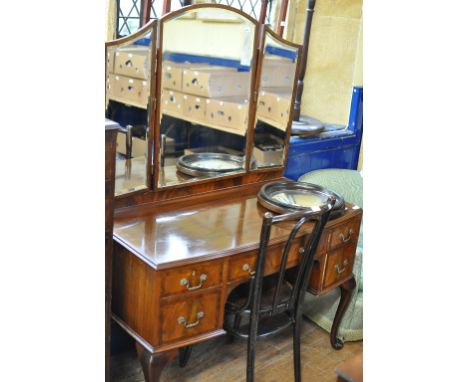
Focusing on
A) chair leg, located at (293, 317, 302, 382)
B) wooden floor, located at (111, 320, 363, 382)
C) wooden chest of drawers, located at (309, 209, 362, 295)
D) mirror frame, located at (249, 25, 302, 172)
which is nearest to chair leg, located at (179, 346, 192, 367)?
wooden floor, located at (111, 320, 363, 382)

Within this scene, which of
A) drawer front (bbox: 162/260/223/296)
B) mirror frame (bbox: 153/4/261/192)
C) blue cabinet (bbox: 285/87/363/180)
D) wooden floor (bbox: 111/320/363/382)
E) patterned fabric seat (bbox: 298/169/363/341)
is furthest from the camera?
blue cabinet (bbox: 285/87/363/180)

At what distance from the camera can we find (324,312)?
2549 millimetres

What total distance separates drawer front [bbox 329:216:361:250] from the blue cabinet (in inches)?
30.4

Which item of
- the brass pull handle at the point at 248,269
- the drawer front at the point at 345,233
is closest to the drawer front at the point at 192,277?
the brass pull handle at the point at 248,269

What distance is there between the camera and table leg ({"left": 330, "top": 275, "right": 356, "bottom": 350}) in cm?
231

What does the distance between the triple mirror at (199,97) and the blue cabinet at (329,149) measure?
471mm

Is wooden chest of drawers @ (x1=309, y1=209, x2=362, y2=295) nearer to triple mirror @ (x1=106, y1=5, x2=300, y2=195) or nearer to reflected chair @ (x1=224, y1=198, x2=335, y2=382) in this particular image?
reflected chair @ (x1=224, y1=198, x2=335, y2=382)

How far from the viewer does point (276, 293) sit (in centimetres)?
187

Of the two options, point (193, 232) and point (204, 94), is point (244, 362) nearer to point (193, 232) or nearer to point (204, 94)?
point (193, 232)

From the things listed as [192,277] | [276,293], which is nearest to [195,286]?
[192,277]

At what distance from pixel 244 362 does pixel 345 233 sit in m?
0.72

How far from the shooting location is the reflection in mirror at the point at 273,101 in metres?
2.22
